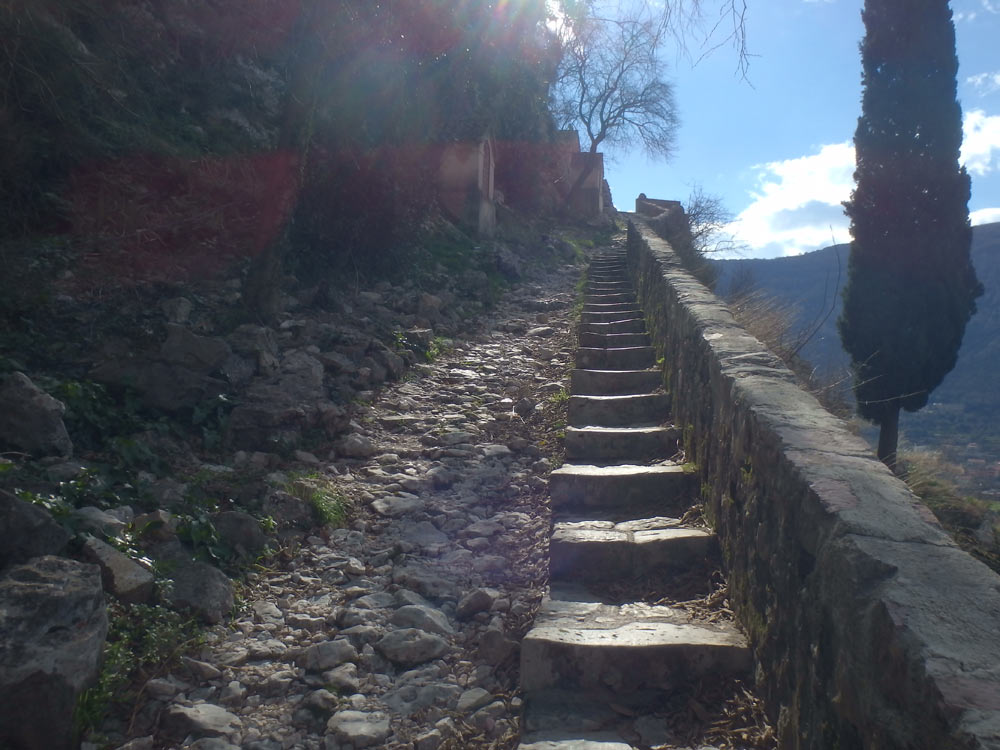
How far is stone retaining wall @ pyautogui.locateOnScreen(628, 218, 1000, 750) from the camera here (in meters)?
1.47

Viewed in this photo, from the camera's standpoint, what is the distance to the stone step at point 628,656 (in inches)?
104

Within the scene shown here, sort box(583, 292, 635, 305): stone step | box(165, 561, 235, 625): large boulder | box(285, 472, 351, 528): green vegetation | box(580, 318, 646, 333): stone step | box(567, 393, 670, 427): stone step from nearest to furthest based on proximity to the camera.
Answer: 1. box(165, 561, 235, 625): large boulder
2. box(285, 472, 351, 528): green vegetation
3. box(567, 393, 670, 427): stone step
4. box(580, 318, 646, 333): stone step
5. box(583, 292, 635, 305): stone step

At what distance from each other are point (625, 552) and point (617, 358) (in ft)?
11.0

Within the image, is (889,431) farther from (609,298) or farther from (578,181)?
(578,181)

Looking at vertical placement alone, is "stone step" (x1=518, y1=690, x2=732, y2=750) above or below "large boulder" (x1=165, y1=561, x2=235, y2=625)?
below

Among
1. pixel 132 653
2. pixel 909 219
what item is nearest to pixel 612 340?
pixel 132 653

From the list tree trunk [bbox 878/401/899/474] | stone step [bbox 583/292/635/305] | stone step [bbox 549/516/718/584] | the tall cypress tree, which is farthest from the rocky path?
the tall cypress tree

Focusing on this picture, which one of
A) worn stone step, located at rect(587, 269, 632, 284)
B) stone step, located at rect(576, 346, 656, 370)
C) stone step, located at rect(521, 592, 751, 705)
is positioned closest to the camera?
stone step, located at rect(521, 592, 751, 705)

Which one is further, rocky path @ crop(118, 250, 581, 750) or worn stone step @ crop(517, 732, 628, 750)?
rocky path @ crop(118, 250, 581, 750)

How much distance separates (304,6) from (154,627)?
227 inches

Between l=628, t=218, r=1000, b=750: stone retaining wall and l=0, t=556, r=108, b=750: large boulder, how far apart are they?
211 cm

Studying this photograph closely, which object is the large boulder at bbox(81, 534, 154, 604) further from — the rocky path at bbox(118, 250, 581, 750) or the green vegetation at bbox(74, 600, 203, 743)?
the rocky path at bbox(118, 250, 581, 750)

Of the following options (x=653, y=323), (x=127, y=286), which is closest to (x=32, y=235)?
(x=127, y=286)

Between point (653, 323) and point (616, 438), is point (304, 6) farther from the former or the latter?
point (616, 438)
